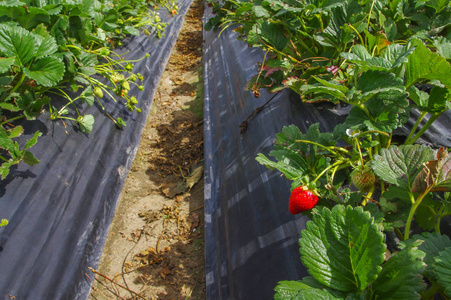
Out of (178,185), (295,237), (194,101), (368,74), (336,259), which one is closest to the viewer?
(336,259)

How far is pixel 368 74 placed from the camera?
902mm

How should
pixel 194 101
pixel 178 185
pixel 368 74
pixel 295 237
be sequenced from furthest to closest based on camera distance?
pixel 194 101
pixel 178 185
pixel 295 237
pixel 368 74

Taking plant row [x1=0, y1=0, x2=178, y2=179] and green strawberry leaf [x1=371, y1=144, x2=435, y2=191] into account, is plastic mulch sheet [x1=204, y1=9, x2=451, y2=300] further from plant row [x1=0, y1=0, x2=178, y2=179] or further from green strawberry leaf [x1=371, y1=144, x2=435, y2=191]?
plant row [x1=0, y1=0, x2=178, y2=179]

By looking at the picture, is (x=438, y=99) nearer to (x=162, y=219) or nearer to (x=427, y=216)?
(x=427, y=216)

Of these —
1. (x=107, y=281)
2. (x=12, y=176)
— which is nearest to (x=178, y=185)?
(x=107, y=281)

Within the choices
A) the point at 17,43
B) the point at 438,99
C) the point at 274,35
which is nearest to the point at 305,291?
the point at 438,99

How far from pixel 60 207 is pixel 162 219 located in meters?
0.60

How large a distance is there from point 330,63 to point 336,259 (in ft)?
3.32

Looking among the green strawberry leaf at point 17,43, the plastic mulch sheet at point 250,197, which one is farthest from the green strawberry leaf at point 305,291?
the green strawberry leaf at point 17,43

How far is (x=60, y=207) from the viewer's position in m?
1.61

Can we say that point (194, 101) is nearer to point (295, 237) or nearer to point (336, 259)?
point (295, 237)

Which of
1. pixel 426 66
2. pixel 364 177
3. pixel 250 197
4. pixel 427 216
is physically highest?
pixel 426 66

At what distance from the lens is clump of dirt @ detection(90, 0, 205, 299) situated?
1.64m

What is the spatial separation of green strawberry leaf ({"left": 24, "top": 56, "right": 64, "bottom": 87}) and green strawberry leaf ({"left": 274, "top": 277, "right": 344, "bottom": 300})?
144 centimetres
